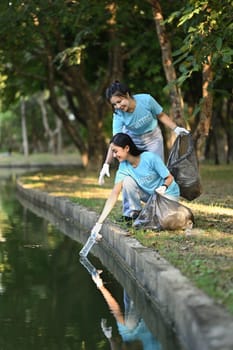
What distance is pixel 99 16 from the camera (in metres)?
20.9

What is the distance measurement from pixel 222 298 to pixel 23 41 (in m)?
18.4

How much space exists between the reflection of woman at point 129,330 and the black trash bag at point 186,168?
2.71m

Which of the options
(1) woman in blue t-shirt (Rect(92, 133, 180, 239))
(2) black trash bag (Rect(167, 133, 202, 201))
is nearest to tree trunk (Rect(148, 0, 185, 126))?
(2) black trash bag (Rect(167, 133, 202, 201))

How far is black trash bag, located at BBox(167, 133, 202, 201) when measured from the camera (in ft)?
32.6

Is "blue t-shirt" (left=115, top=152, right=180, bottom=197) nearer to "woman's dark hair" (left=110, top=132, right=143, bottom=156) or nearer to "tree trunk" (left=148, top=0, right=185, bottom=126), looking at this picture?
"woman's dark hair" (left=110, top=132, right=143, bottom=156)

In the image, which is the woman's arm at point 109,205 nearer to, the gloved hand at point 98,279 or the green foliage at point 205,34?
the gloved hand at point 98,279

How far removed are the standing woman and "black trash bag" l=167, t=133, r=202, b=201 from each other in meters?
0.21

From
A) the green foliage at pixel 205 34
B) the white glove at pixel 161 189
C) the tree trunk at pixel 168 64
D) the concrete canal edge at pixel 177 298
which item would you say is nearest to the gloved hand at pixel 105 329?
the concrete canal edge at pixel 177 298

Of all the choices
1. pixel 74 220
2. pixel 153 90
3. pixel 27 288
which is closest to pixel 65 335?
pixel 27 288

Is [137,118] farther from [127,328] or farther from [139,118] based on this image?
[127,328]

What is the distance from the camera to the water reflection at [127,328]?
5.88m

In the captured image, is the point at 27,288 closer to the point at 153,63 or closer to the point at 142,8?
the point at 142,8

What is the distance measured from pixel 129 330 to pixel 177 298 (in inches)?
27.5

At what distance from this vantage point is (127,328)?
20.9 feet
